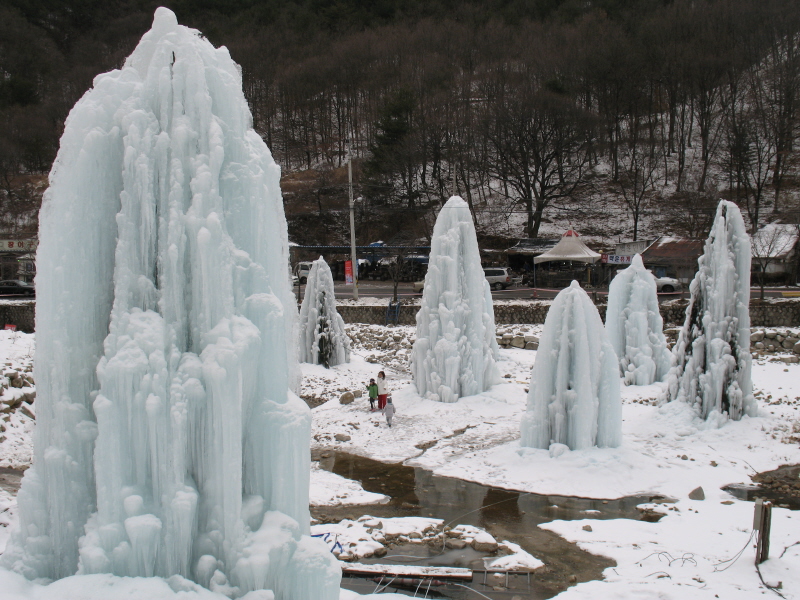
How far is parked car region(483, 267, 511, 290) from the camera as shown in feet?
115

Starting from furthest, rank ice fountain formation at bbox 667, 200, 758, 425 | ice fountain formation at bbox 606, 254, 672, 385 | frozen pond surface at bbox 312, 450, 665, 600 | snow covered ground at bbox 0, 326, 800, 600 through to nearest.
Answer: ice fountain formation at bbox 606, 254, 672, 385 < ice fountain formation at bbox 667, 200, 758, 425 < frozen pond surface at bbox 312, 450, 665, 600 < snow covered ground at bbox 0, 326, 800, 600

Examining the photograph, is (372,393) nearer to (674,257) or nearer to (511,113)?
(674,257)

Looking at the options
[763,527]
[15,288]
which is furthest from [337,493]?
[15,288]

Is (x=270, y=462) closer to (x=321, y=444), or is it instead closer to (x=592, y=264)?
(x=321, y=444)

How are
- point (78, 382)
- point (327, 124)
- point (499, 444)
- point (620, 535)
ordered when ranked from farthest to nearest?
point (327, 124) → point (499, 444) → point (620, 535) → point (78, 382)

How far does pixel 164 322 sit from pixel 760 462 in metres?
11.0

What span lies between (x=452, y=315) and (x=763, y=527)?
8.25m

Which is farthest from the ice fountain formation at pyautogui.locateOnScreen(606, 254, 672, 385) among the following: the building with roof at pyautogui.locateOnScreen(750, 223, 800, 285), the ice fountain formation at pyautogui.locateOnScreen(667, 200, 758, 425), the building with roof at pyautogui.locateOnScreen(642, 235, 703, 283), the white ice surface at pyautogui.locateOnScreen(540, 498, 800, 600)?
the building with roof at pyautogui.locateOnScreen(750, 223, 800, 285)

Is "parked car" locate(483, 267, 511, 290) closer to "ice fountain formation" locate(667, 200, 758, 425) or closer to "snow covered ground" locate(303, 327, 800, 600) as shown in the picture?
"snow covered ground" locate(303, 327, 800, 600)

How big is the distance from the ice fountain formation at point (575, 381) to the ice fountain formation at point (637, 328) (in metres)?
5.95

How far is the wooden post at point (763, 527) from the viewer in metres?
7.13

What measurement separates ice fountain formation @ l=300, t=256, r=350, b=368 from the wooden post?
44.7 feet

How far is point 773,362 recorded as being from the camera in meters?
18.9

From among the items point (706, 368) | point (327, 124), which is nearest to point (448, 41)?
point (327, 124)
